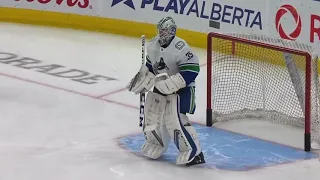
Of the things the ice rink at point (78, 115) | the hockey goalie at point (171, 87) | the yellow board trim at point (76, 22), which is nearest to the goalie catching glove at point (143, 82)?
the hockey goalie at point (171, 87)

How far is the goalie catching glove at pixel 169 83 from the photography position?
4.77 metres

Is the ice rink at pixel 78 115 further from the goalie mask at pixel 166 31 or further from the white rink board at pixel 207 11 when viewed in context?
the goalie mask at pixel 166 31

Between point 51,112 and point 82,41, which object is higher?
point 82,41

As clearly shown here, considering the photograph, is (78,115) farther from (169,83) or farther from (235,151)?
(169,83)

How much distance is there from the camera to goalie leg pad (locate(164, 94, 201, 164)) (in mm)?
4918

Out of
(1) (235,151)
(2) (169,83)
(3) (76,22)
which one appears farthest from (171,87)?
(3) (76,22)

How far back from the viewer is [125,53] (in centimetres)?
845

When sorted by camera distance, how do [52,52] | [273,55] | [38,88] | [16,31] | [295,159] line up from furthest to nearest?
[16,31], [52,52], [38,88], [273,55], [295,159]

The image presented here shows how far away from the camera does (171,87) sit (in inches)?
188

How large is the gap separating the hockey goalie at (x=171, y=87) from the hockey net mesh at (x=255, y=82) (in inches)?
44.0

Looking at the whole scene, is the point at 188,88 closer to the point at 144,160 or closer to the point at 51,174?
the point at 144,160

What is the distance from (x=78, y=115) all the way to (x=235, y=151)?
1.39 m

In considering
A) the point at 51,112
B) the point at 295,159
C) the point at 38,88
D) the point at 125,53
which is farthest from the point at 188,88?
the point at 125,53

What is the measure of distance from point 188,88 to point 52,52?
366 centimetres
